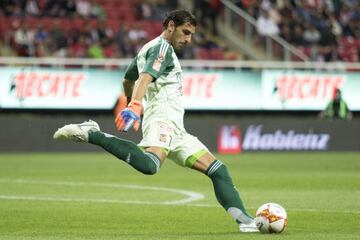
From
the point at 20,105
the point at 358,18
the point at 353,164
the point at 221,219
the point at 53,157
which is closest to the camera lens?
the point at 221,219

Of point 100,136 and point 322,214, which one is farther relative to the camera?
point 322,214

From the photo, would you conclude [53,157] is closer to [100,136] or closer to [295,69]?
[295,69]

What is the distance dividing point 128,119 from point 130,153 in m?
0.59

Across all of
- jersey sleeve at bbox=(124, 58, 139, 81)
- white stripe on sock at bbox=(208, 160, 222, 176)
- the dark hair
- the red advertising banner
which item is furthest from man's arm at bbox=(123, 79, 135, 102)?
the red advertising banner

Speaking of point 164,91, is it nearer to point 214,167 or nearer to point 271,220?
point 214,167

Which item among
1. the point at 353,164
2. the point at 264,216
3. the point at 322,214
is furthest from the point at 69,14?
the point at 264,216

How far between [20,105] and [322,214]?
16.9m

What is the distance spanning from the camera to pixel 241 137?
29.0 meters

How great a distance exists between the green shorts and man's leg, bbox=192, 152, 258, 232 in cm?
8

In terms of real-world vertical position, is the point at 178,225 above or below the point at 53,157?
above

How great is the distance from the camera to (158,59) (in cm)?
950

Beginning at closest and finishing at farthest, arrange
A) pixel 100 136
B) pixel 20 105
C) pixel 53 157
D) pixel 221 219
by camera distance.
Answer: pixel 100 136 < pixel 221 219 < pixel 53 157 < pixel 20 105

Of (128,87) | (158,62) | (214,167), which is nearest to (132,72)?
(128,87)

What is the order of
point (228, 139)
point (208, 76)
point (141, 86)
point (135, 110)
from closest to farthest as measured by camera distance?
point (135, 110) < point (141, 86) < point (228, 139) < point (208, 76)
